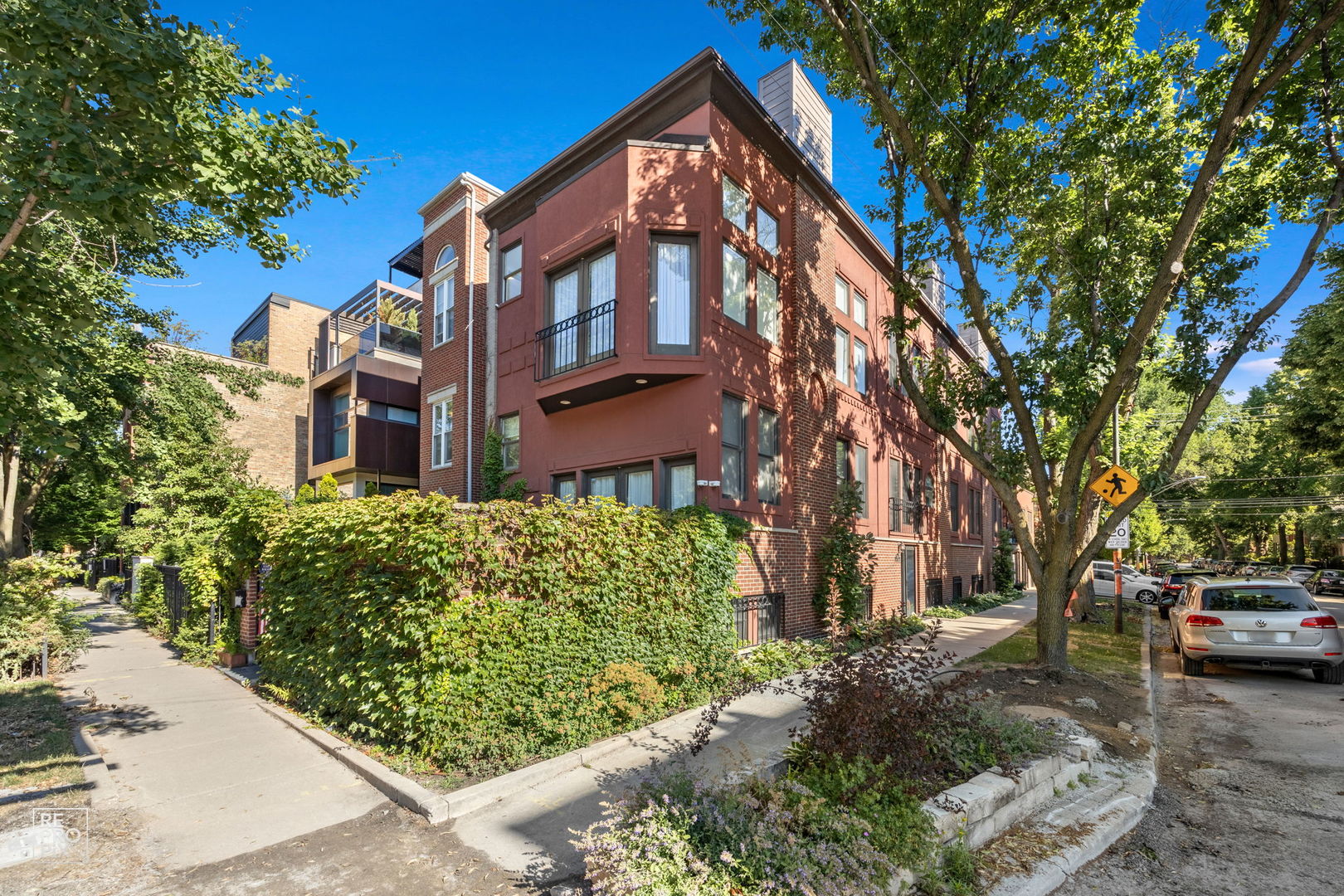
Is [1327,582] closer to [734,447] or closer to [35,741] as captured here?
[734,447]

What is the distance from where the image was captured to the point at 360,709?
6.68 m

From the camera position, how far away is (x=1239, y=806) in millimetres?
5867

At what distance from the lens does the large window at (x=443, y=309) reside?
1769cm

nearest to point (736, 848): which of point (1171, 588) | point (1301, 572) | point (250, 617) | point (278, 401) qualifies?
point (250, 617)

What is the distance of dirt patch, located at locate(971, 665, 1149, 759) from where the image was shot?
7.54 meters

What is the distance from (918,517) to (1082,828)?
15817mm

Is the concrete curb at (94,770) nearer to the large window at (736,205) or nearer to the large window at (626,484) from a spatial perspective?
the large window at (626,484)

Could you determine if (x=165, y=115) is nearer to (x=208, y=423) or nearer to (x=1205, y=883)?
(x=1205, y=883)

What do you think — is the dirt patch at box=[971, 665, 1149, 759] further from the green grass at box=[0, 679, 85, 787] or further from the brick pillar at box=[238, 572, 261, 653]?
the brick pillar at box=[238, 572, 261, 653]

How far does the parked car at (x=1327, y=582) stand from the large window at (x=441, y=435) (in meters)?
50.8

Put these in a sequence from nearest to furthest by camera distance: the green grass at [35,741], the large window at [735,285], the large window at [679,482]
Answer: the green grass at [35,741], the large window at [679,482], the large window at [735,285]

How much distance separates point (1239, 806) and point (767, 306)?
10041 mm

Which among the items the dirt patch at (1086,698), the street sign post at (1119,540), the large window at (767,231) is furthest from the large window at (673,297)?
the street sign post at (1119,540)

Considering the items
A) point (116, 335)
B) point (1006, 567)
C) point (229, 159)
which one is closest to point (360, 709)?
point (229, 159)
